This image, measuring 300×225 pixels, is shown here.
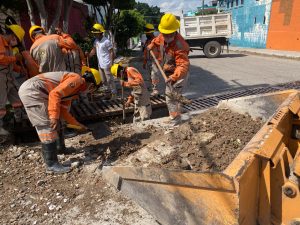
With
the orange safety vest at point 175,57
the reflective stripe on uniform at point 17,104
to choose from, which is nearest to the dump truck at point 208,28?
the orange safety vest at point 175,57

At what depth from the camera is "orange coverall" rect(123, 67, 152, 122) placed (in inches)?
200

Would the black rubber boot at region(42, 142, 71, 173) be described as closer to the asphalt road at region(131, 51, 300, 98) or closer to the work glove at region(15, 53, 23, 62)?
the work glove at region(15, 53, 23, 62)

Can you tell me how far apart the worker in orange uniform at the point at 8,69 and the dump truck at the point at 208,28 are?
36.8 ft

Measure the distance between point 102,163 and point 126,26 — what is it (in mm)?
18744

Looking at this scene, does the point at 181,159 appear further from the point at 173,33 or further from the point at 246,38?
the point at 246,38

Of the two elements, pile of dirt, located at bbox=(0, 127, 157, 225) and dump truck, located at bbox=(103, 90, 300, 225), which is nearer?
dump truck, located at bbox=(103, 90, 300, 225)

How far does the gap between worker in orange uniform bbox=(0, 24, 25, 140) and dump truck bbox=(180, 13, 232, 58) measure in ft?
36.8

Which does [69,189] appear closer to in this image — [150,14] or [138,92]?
[138,92]

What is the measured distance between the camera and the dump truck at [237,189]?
5.86ft

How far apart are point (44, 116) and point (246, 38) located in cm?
2225

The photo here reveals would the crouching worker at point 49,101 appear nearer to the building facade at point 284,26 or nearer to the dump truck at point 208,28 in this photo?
the dump truck at point 208,28

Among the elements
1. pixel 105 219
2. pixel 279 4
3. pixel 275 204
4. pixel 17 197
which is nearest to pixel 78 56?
pixel 17 197

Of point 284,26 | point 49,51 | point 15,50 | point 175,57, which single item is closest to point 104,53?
point 15,50

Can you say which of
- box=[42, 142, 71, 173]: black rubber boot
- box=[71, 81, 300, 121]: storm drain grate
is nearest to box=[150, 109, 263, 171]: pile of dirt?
box=[42, 142, 71, 173]: black rubber boot
